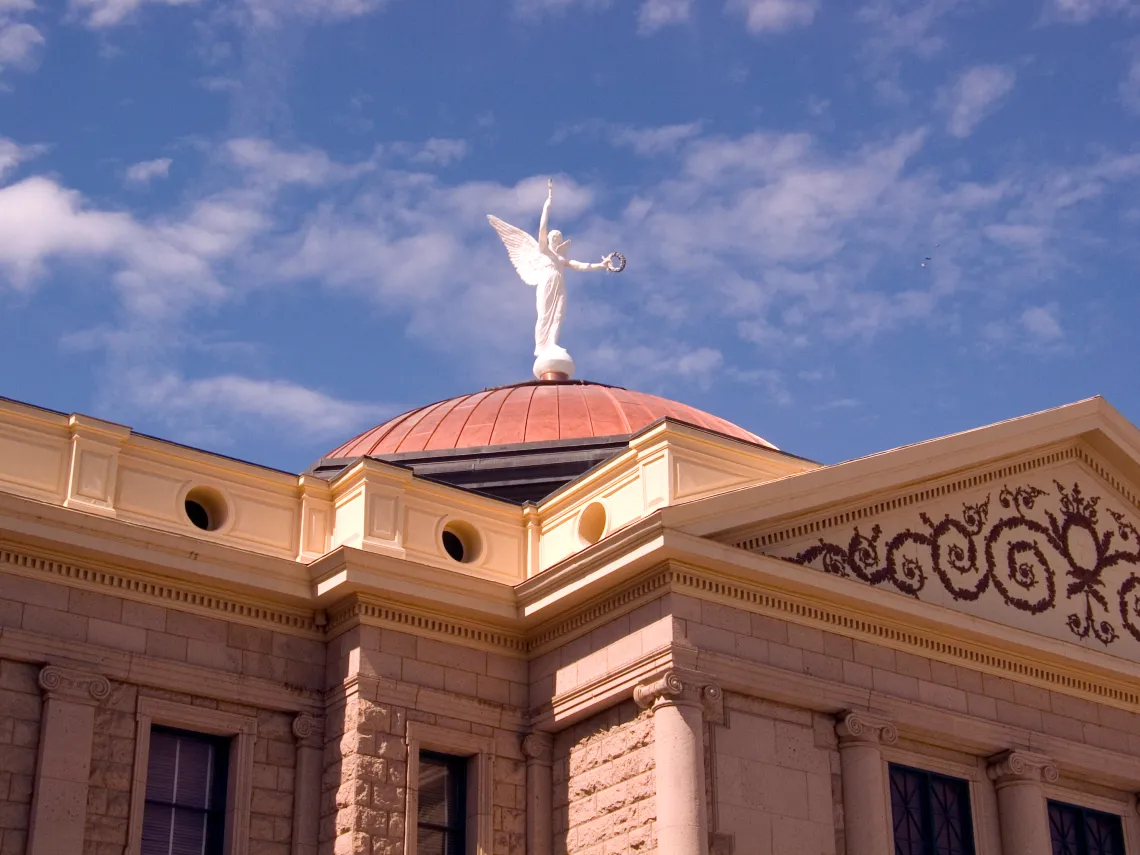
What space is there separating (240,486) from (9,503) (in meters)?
2.79

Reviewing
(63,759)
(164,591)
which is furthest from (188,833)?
(164,591)

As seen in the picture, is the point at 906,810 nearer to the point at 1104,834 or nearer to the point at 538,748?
the point at 1104,834

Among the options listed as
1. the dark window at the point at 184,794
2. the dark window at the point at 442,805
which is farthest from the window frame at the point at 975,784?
the dark window at the point at 184,794

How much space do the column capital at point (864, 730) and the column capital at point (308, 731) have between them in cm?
532

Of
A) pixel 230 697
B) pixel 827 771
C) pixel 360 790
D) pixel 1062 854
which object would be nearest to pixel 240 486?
pixel 230 697

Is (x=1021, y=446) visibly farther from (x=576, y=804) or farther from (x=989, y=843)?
(x=576, y=804)

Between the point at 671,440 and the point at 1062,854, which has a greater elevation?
the point at 671,440

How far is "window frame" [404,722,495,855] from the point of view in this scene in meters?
18.8

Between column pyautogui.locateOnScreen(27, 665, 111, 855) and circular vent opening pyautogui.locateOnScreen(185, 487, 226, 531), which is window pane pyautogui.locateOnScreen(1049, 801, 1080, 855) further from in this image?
column pyautogui.locateOnScreen(27, 665, 111, 855)

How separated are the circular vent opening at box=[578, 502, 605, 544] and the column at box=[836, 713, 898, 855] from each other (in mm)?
3421

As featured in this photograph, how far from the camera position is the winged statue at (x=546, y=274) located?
2791 cm

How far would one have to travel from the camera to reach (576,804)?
755 inches

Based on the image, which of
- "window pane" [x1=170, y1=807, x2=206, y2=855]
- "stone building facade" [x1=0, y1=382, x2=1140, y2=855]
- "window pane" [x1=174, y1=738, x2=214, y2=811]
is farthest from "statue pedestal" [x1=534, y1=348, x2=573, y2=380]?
"window pane" [x1=170, y1=807, x2=206, y2=855]

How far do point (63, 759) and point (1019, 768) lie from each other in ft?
33.0
